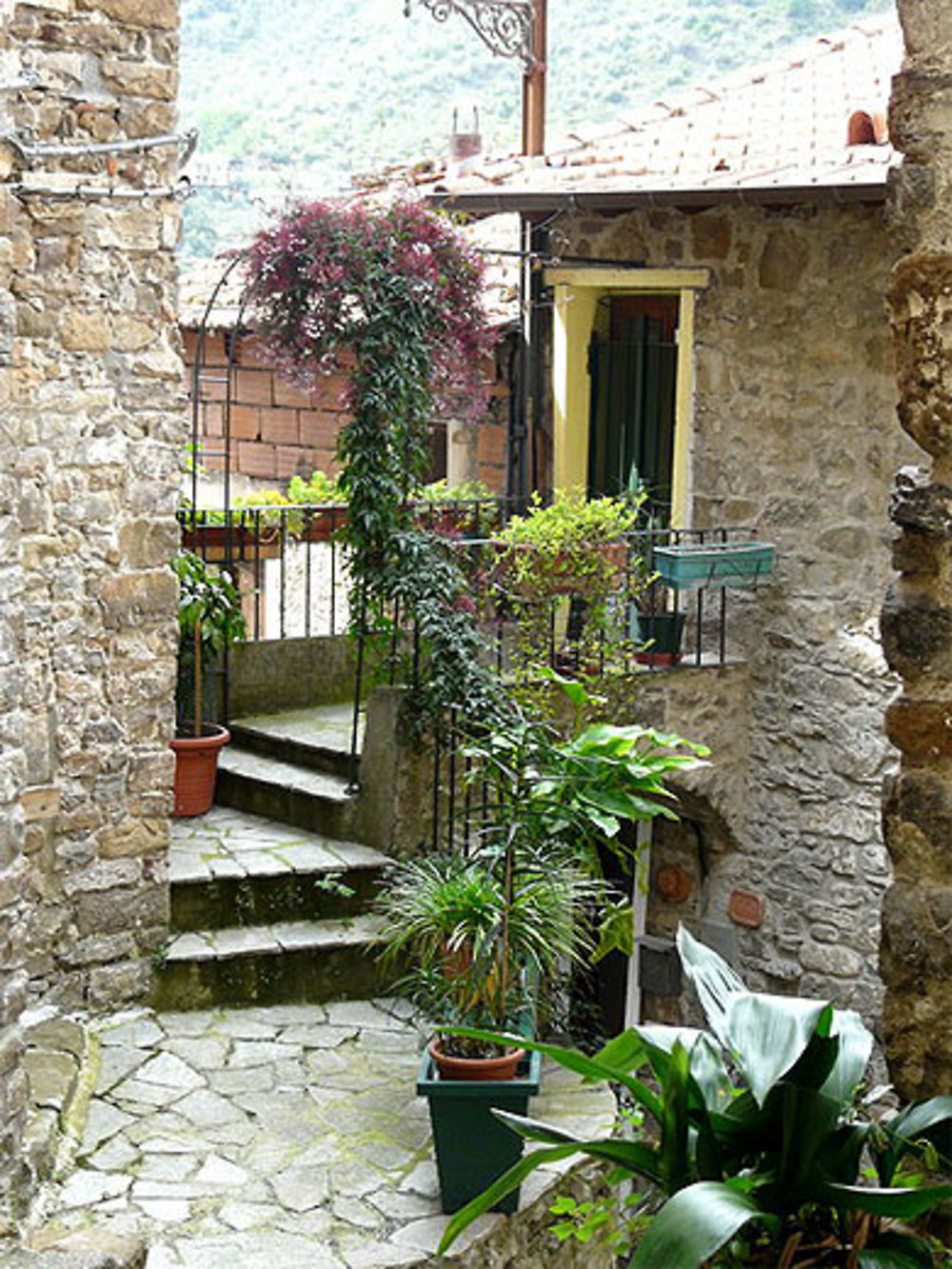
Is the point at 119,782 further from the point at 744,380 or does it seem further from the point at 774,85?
the point at 774,85

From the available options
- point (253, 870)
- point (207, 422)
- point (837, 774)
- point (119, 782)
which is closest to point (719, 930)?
point (837, 774)

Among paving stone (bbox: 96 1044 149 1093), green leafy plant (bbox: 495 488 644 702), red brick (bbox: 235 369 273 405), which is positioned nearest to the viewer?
paving stone (bbox: 96 1044 149 1093)

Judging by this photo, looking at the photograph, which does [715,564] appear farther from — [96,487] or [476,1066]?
[476,1066]

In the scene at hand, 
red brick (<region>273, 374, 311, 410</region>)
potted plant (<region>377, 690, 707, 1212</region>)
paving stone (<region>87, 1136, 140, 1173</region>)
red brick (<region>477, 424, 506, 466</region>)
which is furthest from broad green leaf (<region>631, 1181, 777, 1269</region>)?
red brick (<region>273, 374, 311, 410</region>)

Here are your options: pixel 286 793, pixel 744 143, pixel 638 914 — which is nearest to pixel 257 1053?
pixel 286 793

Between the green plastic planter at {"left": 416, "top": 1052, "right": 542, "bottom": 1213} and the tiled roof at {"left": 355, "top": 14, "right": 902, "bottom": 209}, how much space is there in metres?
4.87

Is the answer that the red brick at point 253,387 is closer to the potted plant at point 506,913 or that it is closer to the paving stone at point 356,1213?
the potted plant at point 506,913

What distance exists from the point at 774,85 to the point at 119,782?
19.6 ft

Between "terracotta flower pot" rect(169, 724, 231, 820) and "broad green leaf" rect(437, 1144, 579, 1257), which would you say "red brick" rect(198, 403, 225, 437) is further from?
"broad green leaf" rect(437, 1144, 579, 1257)

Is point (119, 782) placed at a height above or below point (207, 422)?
below

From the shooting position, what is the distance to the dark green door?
33.8 feet

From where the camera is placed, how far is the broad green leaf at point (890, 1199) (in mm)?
3096

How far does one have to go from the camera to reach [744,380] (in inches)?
386

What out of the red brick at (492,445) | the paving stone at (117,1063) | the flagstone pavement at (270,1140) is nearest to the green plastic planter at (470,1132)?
the flagstone pavement at (270,1140)
